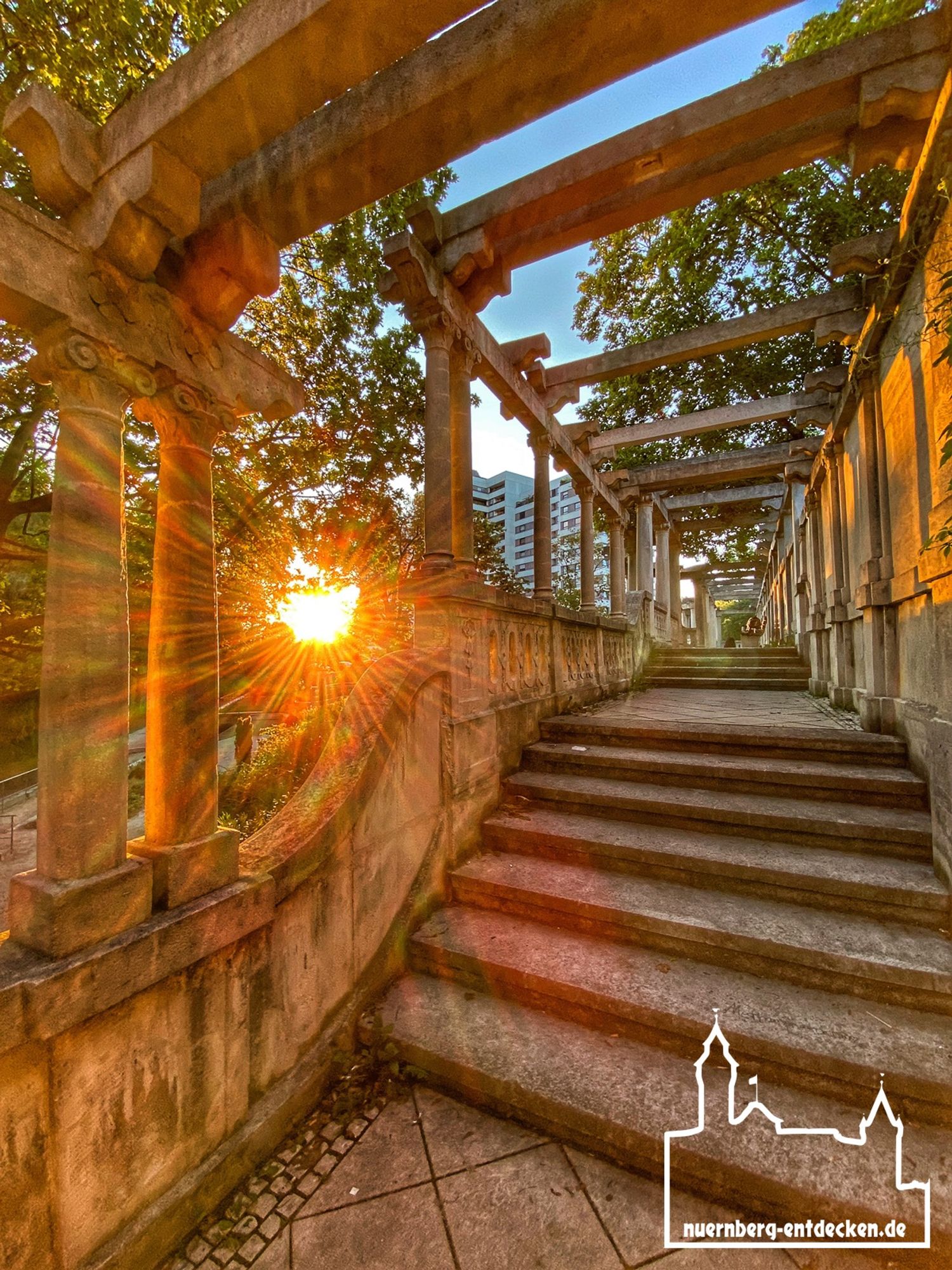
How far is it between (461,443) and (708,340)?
372cm

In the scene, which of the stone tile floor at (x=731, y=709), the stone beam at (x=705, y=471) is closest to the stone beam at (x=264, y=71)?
the stone tile floor at (x=731, y=709)

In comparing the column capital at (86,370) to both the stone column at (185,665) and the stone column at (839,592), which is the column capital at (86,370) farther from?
the stone column at (839,592)

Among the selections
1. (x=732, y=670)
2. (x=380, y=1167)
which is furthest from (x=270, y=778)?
(x=732, y=670)

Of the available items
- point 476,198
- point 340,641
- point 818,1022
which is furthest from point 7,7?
point 340,641

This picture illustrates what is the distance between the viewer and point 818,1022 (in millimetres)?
2230

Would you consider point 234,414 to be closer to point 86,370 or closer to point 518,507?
point 86,370

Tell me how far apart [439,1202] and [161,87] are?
419cm

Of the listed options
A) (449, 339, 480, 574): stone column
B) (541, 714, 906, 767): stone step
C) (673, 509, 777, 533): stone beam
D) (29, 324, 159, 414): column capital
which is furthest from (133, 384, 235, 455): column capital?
(673, 509, 777, 533): stone beam

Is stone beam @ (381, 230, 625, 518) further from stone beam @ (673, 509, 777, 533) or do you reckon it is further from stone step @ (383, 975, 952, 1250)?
stone beam @ (673, 509, 777, 533)

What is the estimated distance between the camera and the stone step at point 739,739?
3.78 m

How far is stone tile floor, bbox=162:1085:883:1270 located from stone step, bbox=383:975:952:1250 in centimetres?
11

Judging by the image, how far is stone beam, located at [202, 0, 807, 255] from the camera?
6.64 feet

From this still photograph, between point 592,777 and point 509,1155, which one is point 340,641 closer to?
point 592,777

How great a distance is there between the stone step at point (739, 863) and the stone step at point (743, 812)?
0.07 m
